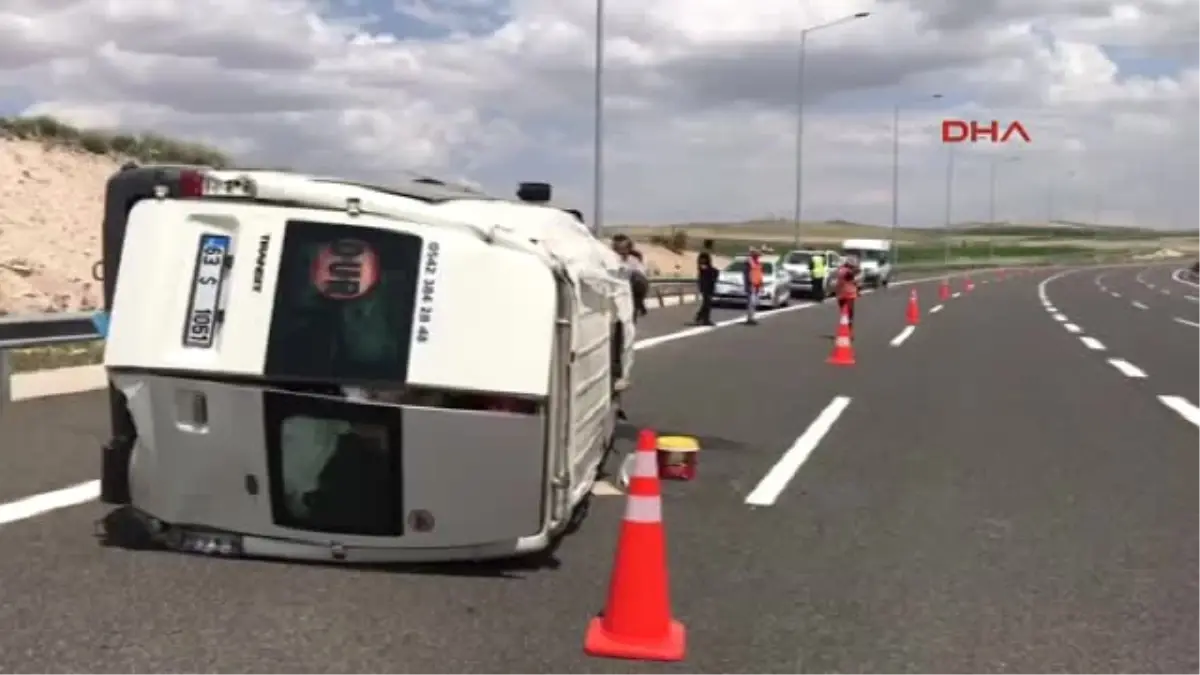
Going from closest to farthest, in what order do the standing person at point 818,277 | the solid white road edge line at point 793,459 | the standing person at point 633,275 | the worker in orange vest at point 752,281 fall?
the solid white road edge line at point 793,459, the standing person at point 633,275, the worker in orange vest at point 752,281, the standing person at point 818,277

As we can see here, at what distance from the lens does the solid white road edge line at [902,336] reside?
23672mm

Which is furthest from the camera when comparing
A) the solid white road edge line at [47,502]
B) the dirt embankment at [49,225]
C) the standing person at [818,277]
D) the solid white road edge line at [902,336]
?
the standing person at [818,277]

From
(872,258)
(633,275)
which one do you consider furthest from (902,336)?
(872,258)

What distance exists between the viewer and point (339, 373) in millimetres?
6113

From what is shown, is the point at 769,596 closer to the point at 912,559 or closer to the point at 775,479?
the point at 912,559

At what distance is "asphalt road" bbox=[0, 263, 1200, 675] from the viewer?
518 centimetres

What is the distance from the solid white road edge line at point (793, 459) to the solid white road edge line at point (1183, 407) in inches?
125

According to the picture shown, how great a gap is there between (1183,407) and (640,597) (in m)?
10.4

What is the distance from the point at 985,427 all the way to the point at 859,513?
14.8 ft

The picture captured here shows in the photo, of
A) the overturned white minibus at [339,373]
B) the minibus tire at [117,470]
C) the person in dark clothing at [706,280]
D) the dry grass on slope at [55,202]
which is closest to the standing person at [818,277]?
the person in dark clothing at [706,280]

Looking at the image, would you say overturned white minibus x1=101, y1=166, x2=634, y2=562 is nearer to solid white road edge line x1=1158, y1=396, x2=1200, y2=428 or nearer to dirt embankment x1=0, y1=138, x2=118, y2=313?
solid white road edge line x1=1158, y1=396, x2=1200, y2=428

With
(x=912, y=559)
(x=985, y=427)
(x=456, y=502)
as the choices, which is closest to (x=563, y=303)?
(x=456, y=502)

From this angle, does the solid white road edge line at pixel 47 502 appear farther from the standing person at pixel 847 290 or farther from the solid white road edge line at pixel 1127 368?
the standing person at pixel 847 290

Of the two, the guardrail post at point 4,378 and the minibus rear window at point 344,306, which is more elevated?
the minibus rear window at point 344,306
